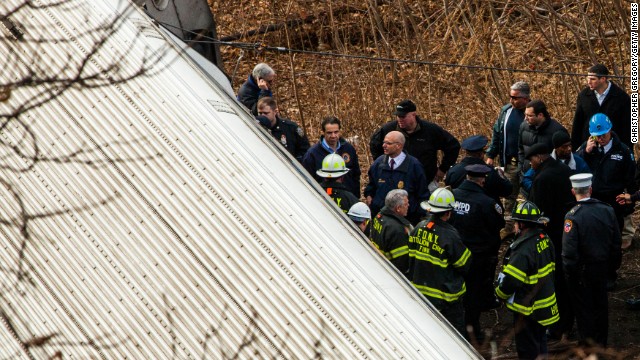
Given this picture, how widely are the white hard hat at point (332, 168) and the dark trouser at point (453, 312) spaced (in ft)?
6.12

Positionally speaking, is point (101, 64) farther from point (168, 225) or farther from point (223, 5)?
point (223, 5)

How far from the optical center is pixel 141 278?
21.5 ft

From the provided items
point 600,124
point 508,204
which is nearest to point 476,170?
point 600,124

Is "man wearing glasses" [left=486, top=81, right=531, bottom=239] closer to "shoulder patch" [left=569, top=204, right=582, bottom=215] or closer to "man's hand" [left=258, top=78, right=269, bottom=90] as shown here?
"shoulder patch" [left=569, top=204, right=582, bottom=215]

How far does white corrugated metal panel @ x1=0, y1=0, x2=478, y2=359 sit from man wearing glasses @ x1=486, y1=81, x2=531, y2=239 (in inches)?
171

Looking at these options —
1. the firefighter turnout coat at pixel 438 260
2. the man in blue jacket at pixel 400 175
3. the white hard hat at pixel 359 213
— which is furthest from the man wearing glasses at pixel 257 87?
the firefighter turnout coat at pixel 438 260

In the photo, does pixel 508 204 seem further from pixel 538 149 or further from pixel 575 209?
pixel 575 209

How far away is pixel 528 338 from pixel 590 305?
2.57 ft

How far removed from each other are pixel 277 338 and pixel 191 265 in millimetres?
779

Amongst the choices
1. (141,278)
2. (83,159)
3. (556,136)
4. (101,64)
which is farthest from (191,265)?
(556,136)

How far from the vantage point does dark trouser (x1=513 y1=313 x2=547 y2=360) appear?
8828 millimetres

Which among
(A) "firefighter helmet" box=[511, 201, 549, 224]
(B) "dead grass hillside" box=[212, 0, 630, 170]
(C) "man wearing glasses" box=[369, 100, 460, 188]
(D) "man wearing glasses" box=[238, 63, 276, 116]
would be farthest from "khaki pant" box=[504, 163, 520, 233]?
(A) "firefighter helmet" box=[511, 201, 549, 224]

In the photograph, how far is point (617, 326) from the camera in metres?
10.0

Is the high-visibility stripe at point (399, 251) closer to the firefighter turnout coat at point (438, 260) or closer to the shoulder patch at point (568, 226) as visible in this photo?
the firefighter turnout coat at point (438, 260)
